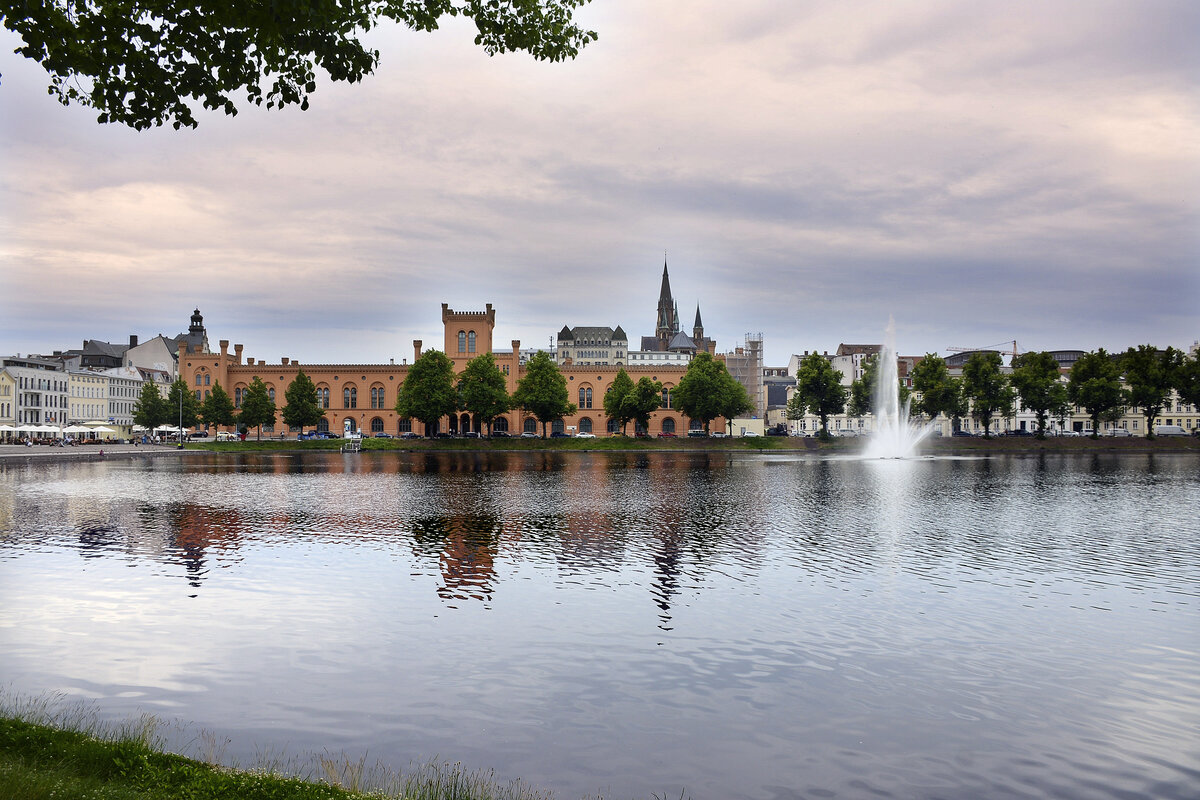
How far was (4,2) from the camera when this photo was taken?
32.7 ft

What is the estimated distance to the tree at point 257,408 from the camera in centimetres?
12450

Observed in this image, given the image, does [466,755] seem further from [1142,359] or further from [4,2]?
[1142,359]

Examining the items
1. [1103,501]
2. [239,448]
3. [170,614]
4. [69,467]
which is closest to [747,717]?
[170,614]

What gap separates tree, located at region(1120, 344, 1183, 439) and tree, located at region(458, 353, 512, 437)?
3638 inches

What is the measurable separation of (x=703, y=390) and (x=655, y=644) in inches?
4174

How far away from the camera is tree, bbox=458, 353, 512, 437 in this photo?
11625cm

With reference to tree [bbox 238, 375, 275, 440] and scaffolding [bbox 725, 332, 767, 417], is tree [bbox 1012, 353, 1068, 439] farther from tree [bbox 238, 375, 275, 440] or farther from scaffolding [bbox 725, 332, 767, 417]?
tree [bbox 238, 375, 275, 440]

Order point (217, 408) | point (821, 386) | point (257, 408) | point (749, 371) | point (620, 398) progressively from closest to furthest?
point (821, 386) → point (257, 408) → point (620, 398) → point (217, 408) → point (749, 371)

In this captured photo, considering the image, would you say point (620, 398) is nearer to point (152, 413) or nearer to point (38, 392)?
point (152, 413)

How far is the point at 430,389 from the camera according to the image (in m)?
117

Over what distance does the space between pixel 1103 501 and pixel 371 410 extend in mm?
123244

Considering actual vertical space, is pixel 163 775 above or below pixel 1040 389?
below

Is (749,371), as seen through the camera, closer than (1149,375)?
No

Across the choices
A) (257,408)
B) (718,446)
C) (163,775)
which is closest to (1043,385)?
(718,446)
